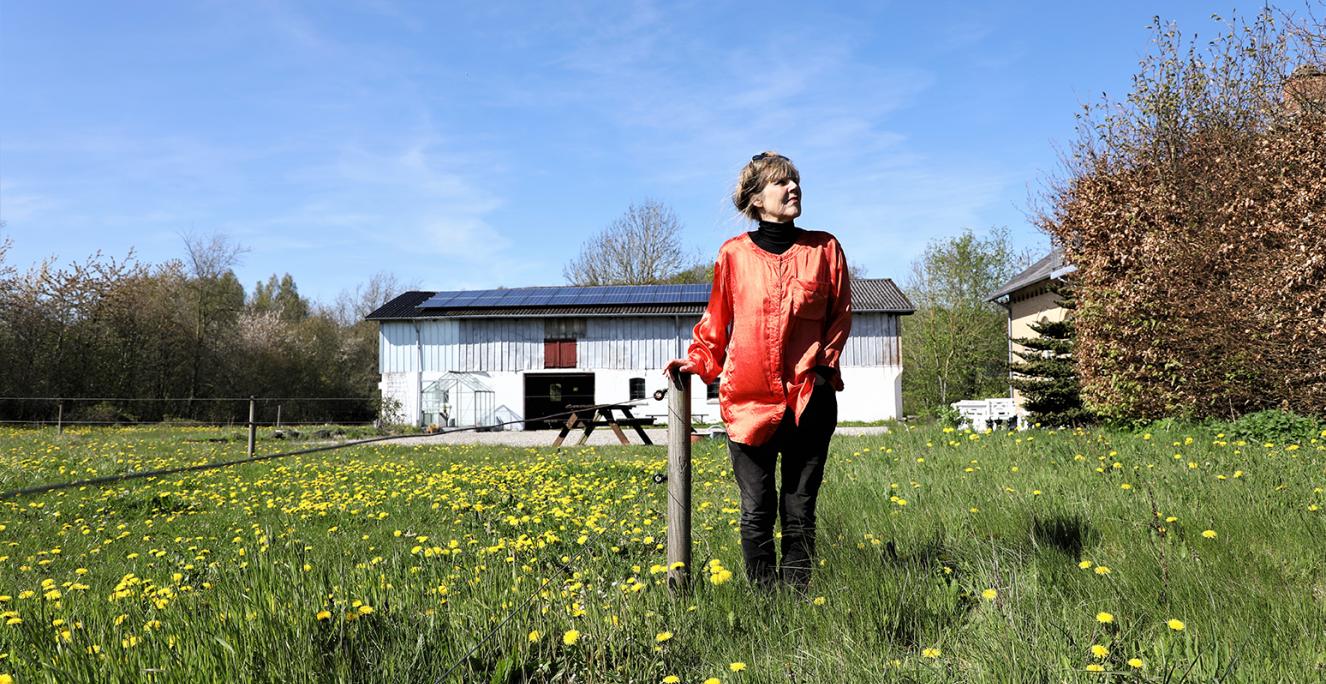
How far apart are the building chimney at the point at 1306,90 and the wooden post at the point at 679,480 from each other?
1070 centimetres

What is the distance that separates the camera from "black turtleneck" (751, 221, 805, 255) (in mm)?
3338

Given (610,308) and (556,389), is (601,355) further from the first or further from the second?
(556,389)

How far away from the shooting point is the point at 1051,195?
15.6m

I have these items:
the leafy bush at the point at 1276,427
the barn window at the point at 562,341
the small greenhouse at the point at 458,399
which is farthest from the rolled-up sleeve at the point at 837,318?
the small greenhouse at the point at 458,399

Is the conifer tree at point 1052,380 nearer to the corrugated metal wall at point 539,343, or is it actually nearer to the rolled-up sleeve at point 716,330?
the corrugated metal wall at point 539,343

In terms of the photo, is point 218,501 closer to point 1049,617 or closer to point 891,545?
point 891,545

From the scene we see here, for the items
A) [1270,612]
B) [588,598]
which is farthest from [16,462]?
[1270,612]

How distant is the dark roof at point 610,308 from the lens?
112ft

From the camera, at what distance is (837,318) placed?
3.29m

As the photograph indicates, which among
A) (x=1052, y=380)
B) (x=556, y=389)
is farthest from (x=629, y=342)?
(x=1052, y=380)

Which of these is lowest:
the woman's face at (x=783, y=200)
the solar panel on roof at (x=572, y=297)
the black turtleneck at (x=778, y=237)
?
the black turtleneck at (x=778, y=237)

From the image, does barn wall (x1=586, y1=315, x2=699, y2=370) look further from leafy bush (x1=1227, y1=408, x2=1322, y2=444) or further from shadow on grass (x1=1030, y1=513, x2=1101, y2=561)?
shadow on grass (x1=1030, y1=513, x2=1101, y2=561)

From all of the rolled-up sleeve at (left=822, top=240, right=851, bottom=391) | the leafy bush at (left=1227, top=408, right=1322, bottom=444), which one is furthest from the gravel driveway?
the rolled-up sleeve at (left=822, top=240, right=851, bottom=391)

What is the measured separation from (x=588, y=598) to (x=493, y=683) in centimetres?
80
